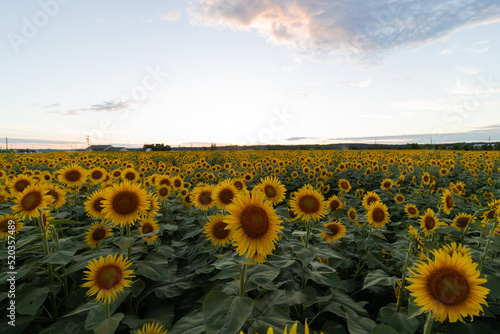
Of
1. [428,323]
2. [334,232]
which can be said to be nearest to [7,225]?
[334,232]

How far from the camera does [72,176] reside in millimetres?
4727

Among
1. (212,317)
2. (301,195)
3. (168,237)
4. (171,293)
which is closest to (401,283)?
(301,195)

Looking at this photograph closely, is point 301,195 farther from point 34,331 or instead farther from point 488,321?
point 34,331

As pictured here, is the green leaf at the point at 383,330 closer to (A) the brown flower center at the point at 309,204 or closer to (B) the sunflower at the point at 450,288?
(B) the sunflower at the point at 450,288

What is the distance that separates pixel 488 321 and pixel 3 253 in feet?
16.3

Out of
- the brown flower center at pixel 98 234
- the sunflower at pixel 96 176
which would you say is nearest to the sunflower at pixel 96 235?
the brown flower center at pixel 98 234

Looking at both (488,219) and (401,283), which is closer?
(401,283)

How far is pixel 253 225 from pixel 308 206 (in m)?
1.25

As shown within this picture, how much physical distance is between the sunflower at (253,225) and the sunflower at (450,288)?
3.02ft

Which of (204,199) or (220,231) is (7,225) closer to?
(204,199)

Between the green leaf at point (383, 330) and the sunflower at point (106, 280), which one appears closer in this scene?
the green leaf at point (383, 330)

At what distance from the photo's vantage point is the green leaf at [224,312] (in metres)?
1.50

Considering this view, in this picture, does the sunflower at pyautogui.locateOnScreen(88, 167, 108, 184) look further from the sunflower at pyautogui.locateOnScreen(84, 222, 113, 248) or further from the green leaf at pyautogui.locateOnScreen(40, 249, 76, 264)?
the green leaf at pyautogui.locateOnScreen(40, 249, 76, 264)

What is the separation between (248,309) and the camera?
1583 millimetres
